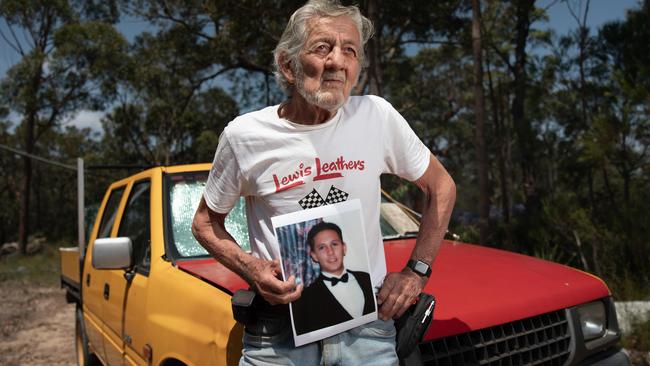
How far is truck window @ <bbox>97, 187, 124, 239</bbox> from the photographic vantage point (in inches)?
178

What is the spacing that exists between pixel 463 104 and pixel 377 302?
79.5 feet

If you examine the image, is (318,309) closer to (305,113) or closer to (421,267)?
(421,267)

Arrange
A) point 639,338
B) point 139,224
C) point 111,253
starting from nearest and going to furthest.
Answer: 1. point 111,253
2. point 139,224
3. point 639,338

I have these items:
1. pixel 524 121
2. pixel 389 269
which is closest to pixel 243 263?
pixel 389 269

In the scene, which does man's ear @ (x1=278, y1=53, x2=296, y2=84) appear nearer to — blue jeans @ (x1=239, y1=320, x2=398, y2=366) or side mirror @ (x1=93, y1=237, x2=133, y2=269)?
blue jeans @ (x1=239, y1=320, x2=398, y2=366)

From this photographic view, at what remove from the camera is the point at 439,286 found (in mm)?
2482

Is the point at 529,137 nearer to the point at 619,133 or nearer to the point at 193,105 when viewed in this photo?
the point at 619,133

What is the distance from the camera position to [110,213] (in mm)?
4711

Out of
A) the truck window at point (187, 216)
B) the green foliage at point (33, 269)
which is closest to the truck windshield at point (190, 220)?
the truck window at point (187, 216)

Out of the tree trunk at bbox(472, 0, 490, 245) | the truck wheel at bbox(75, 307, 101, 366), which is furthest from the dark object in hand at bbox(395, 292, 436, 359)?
the tree trunk at bbox(472, 0, 490, 245)

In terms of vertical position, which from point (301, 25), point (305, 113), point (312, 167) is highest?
point (301, 25)

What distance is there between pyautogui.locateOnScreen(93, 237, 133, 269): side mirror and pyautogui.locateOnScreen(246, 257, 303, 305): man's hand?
150cm

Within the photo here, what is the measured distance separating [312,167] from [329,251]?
0.85ft

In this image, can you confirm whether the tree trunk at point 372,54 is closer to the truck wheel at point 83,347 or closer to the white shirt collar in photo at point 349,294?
the truck wheel at point 83,347
